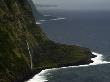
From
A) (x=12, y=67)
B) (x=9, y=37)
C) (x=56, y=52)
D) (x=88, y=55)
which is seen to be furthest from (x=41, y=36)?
(x=12, y=67)

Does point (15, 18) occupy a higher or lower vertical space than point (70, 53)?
higher

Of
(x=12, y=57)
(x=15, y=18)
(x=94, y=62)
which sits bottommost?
(x=94, y=62)

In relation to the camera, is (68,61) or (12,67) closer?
(12,67)

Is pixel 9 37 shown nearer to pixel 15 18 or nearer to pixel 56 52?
pixel 15 18

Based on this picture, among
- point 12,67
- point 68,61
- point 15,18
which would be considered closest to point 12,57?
point 12,67

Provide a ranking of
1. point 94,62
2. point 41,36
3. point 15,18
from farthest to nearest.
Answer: point 41,36
point 94,62
point 15,18

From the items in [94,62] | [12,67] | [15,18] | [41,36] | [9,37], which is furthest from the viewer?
[41,36]

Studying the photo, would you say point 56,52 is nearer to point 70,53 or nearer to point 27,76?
point 70,53
